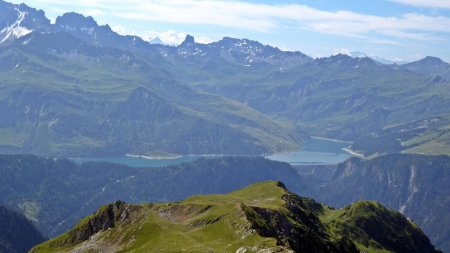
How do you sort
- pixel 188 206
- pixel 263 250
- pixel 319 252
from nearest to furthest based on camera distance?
1. pixel 263 250
2. pixel 319 252
3. pixel 188 206

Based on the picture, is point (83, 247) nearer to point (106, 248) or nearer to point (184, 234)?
point (106, 248)

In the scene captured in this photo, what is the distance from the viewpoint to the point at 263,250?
5659 inches

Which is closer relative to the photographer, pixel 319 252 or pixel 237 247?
pixel 237 247

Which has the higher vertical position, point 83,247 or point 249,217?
point 249,217

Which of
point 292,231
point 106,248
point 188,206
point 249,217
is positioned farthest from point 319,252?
point 106,248

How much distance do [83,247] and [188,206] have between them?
33160 millimetres

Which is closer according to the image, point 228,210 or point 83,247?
point 228,210

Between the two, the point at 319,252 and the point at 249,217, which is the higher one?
the point at 249,217

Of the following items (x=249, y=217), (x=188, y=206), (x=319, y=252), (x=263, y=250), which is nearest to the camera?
(x=263, y=250)

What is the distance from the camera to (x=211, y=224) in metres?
177

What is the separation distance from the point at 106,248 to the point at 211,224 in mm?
33683

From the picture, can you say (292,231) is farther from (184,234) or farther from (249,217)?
(184,234)

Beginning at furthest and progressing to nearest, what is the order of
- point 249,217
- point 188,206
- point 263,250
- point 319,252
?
1. point 188,206
2. point 319,252
3. point 249,217
4. point 263,250

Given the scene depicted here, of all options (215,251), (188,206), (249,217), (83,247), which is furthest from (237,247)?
(83,247)
